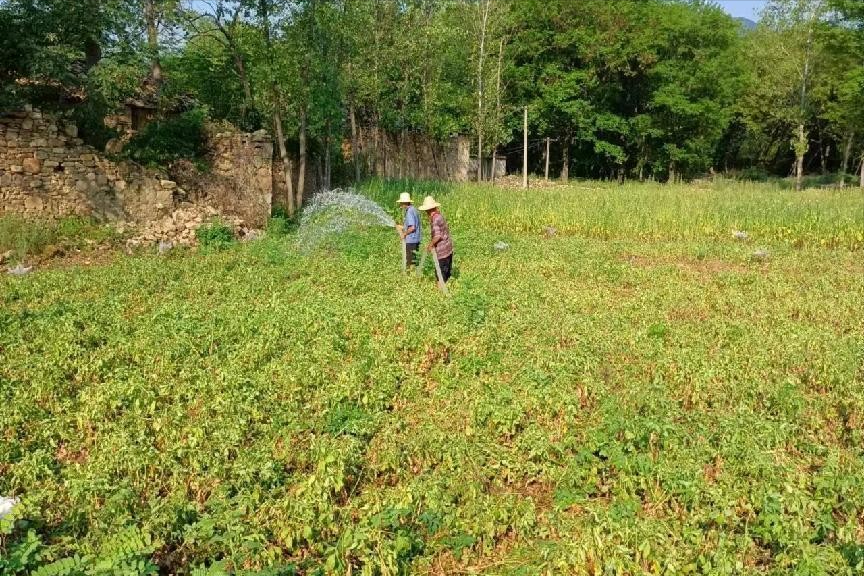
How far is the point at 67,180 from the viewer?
47.1 feet

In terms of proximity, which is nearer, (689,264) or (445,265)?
(445,265)

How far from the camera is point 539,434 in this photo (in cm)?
514

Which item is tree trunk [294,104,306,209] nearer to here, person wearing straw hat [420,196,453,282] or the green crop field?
the green crop field

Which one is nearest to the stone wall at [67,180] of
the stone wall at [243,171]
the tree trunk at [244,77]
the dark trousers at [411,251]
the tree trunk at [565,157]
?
the stone wall at [243,171]

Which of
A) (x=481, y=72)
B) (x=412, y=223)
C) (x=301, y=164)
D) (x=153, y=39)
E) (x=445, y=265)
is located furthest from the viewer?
(x=481, y=72)

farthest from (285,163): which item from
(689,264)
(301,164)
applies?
(689,264)

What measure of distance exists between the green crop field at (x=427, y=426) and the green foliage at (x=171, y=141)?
6.11 metres

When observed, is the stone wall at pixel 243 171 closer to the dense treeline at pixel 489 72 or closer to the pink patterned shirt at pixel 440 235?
the dense treeline at pixel 489 72

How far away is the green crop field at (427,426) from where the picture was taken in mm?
3938

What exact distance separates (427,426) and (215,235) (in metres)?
10.3

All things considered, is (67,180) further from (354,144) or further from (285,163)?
(354,144)

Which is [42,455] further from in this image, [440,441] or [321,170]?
[321,170]

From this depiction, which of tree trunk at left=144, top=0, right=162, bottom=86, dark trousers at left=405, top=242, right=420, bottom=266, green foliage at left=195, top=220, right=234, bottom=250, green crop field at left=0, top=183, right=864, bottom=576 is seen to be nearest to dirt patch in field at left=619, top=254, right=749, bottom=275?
green crop field at left=0, top=183, right=864, bottom=576

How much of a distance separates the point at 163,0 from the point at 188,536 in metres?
15.9
